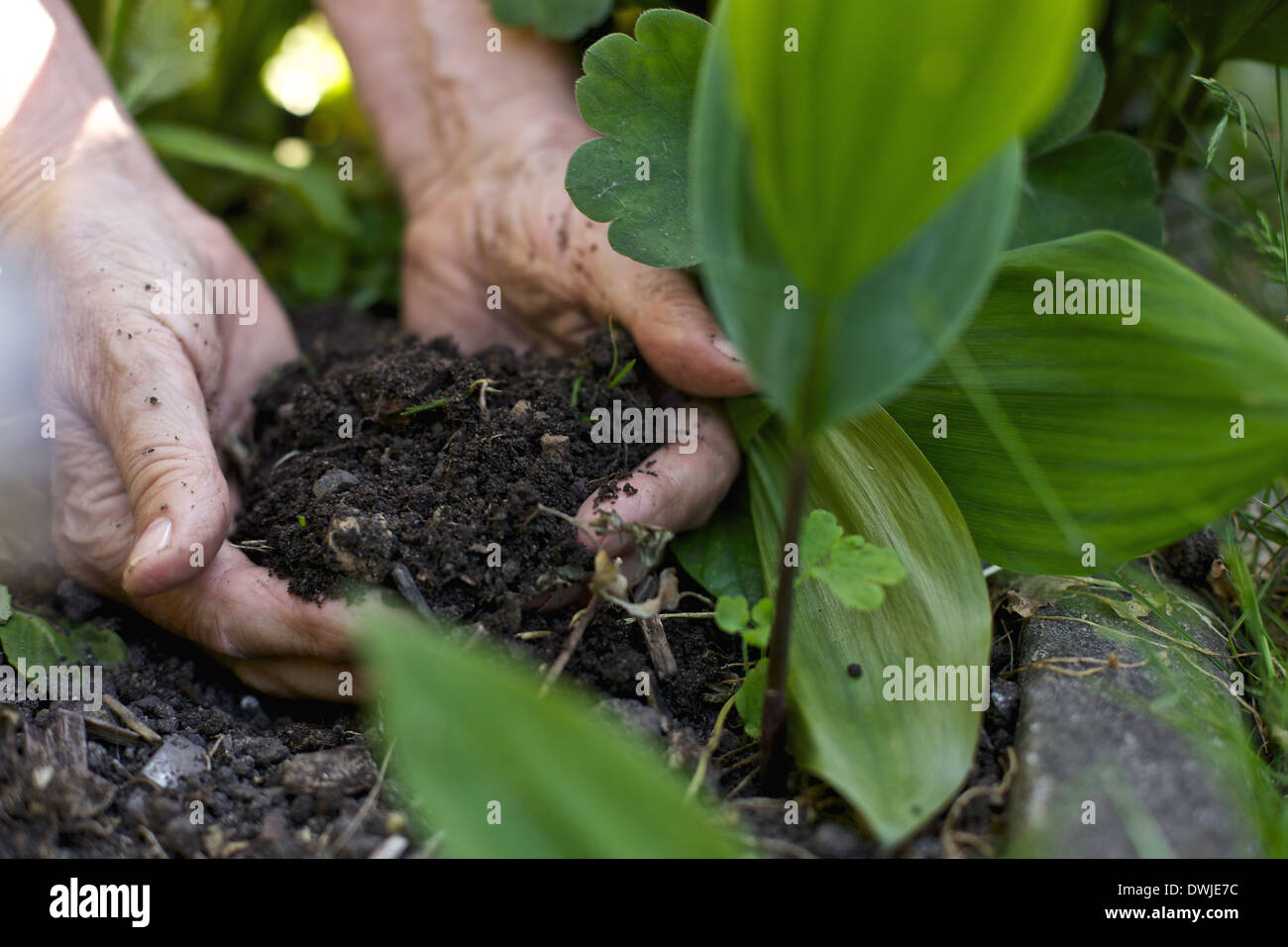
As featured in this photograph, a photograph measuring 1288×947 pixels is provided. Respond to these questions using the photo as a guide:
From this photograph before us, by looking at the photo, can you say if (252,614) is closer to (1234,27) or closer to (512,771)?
(512,771)

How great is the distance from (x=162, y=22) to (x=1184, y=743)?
2.08 meters

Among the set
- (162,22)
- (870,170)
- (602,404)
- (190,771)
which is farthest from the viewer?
(162,22)

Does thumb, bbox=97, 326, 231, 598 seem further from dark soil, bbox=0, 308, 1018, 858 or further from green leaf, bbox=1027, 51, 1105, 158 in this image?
green leaf, bbox=1027, 51, 1105, 158

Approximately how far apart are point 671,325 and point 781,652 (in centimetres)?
49

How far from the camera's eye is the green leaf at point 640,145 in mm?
1035

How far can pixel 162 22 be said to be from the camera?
5.87 feet

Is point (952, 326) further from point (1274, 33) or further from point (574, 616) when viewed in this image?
point (1274, 33)

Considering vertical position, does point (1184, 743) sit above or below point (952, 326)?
below

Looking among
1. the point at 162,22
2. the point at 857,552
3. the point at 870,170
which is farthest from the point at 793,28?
the point at 162,22

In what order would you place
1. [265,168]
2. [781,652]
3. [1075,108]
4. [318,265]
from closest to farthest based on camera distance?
[781,652]
[1075,108]
[265,168]
[318,265]

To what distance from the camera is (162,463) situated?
1.03 meters

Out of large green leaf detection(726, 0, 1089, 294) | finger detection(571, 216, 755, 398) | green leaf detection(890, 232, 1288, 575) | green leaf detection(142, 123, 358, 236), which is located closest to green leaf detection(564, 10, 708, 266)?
finger detection(571, 216, 755, 398)

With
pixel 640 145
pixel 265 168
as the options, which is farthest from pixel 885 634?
pixel 265 168

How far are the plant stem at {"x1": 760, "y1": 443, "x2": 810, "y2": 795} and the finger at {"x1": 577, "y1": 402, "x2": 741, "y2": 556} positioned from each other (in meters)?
0.27
